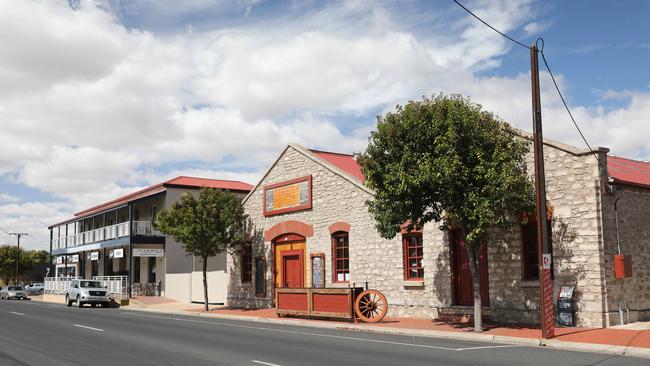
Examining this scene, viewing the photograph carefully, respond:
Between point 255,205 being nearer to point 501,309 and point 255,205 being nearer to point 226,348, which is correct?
point 501,309

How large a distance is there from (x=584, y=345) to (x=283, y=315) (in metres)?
12.4

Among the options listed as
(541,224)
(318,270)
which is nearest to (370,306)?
(318,270)

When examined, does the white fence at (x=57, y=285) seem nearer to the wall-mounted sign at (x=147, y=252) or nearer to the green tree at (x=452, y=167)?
the wall-mounted sign at (x=147, y=252)

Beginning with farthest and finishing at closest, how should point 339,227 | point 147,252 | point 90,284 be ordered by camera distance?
1. point 147,252
2. point 90,284
3. point 339,227

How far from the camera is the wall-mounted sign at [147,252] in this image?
37.1 metres

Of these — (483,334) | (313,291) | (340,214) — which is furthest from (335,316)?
(483,334)

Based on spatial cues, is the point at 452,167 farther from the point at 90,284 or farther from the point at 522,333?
the point at 90,284

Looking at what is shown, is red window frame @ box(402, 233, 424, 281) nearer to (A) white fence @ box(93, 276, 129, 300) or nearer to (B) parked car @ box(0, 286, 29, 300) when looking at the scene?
(A) white fence @ box(93, 276, 129, 300)

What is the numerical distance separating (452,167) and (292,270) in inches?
490

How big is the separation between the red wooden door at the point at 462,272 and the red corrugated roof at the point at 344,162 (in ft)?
17.9

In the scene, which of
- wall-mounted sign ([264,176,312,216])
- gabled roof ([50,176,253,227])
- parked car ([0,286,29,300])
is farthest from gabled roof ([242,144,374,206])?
parked car ([0,286,29,300])

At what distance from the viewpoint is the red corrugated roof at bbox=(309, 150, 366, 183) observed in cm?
2523

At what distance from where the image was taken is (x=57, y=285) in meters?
→ 47.0

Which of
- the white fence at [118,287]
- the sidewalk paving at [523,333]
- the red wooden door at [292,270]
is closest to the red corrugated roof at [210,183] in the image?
the white fence at [118,287]
